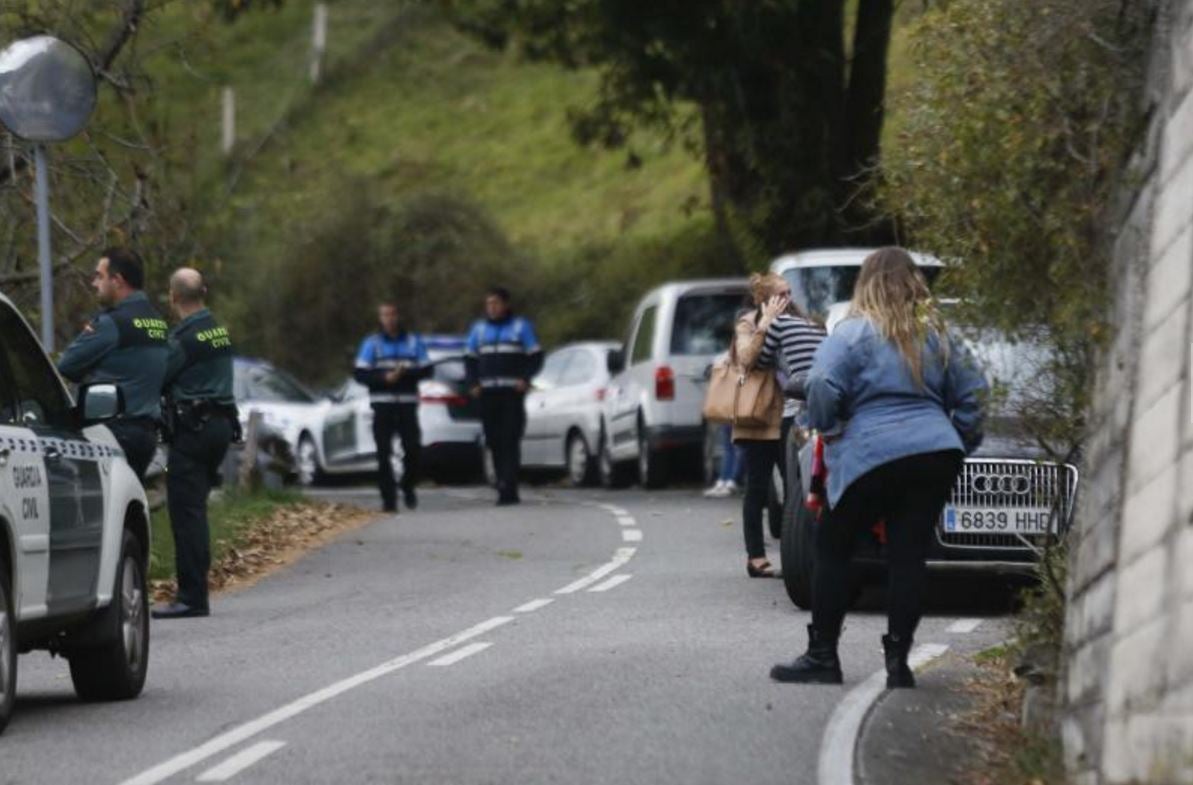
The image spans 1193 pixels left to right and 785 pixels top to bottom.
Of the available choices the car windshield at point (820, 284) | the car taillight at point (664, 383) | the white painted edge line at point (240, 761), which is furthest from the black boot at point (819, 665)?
the car taillight at point (664, 383)

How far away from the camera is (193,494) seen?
52.6 ft

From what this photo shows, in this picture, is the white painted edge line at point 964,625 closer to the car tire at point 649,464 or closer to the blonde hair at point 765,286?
the blonde hair at point 765,286

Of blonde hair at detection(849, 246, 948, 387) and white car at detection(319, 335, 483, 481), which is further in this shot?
white car at detection(319, 335, 483, 481)

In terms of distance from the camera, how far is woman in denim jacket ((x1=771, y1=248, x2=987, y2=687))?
455 inches

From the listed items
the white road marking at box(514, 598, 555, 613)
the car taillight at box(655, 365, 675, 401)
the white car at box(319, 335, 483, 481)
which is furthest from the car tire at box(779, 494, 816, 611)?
the white car at box(319, 335, 483, 481)

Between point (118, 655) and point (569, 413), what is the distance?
19765mm

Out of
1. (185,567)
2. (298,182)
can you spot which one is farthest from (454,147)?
(185,567)

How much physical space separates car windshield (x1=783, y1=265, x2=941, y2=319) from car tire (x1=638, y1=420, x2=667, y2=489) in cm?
779

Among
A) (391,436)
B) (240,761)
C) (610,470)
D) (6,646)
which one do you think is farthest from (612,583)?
(610,470)

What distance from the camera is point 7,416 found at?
35.9 feet

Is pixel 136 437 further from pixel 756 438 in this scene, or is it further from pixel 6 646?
pixel 6 646

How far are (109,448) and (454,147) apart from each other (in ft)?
175

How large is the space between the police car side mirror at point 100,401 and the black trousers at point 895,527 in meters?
3.01

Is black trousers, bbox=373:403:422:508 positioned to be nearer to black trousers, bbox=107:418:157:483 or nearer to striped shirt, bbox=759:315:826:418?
striped shirt, bbox=759:315:826:418
